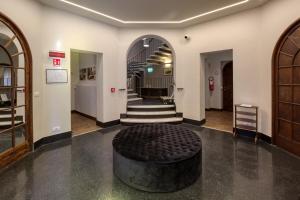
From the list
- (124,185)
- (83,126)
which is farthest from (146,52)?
(124,185)

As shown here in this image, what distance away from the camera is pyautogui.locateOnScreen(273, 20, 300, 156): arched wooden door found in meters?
3.61

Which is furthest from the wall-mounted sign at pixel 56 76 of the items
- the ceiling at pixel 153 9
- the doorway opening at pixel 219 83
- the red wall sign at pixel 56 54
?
the doorway opening at pixel 219 83

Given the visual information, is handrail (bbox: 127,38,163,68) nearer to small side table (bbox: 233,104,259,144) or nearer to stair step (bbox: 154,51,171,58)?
stair step (bbox: 154,51,171,58)

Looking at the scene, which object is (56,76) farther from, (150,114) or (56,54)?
(150,114)

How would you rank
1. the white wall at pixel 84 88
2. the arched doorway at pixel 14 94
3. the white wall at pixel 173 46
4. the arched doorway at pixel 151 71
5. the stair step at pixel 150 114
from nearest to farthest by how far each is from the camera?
1. the arched doorway at pixel 14 94
2. the white wall at pixel 173 46
3. the stair step at pixel 150 114
4. the white wall at pixel 84 88
5. the arched doorway at pixel 151 71

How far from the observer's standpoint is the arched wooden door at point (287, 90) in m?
3.61

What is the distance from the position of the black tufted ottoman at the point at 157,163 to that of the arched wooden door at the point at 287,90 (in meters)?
2.24

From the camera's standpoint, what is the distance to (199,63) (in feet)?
19.4

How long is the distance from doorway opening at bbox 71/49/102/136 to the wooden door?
6.14 meters

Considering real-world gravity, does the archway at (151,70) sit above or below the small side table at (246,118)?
above

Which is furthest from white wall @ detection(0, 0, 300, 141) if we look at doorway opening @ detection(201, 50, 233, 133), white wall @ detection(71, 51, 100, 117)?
doorway opening @ detection(201, 50, 233, 133)

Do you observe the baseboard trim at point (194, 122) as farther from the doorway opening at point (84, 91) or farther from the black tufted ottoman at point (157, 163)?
the black tufted ottoman at point (157, 163)

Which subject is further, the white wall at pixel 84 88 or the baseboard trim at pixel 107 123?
the white wall at pixel 84 88

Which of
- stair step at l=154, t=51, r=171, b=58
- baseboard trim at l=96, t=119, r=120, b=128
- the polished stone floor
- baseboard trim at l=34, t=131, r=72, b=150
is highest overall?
stair step at l=154, t=51, r=171, b=58
